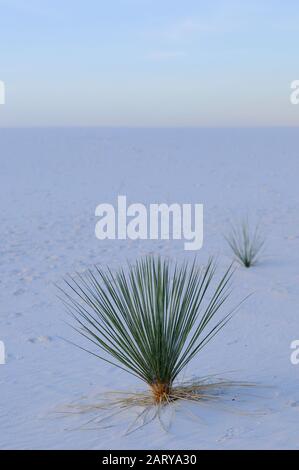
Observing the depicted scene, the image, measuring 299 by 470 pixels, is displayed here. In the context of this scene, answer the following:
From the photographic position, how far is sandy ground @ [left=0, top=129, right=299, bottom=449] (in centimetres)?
324

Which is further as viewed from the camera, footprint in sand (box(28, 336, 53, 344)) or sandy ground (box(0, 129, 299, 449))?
footprint in sand (box(28, 336, 53, 344))

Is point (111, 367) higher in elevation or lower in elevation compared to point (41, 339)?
lower

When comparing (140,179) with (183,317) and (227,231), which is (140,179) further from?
(183,317)

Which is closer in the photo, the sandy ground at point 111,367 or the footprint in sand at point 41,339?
the sandy ground at point 111,367

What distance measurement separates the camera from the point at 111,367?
4375 millimetres

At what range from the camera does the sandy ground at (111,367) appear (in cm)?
324

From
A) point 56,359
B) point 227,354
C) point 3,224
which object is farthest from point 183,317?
point 3,224

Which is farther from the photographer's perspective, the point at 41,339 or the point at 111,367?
the point at 41,339

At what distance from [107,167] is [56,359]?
15.0 meters

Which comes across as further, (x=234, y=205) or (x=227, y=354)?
(x=234, y=205)
